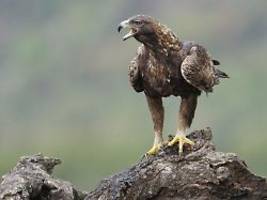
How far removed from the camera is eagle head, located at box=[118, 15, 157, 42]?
73.8 ft

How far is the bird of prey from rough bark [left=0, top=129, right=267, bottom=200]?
70cm

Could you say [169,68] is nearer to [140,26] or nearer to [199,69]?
[199,69]

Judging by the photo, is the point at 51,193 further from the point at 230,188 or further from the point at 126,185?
the point at 230,188

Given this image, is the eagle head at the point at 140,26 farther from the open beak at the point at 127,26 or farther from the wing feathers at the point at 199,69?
the wing feathers at the point at 199,69

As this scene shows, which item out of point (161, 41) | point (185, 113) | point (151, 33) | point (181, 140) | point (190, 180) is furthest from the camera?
point (185, 113)

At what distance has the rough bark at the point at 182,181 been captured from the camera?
21.8 metres

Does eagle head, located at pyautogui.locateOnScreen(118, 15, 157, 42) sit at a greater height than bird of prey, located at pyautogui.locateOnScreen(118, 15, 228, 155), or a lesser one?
greater

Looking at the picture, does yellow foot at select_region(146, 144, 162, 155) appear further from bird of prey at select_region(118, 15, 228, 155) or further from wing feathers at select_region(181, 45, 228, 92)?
wing feathers at select_region(181, 45, 228, 92)

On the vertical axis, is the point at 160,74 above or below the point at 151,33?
below

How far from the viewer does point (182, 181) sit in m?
21.9

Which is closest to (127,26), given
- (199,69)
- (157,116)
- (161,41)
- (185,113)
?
(161,41)

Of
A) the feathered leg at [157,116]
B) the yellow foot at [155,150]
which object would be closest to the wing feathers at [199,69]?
the feathered leg at [157,116]

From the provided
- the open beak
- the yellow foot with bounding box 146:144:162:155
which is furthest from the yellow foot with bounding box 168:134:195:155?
the open beak

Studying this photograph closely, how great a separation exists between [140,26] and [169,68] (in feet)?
3.77
